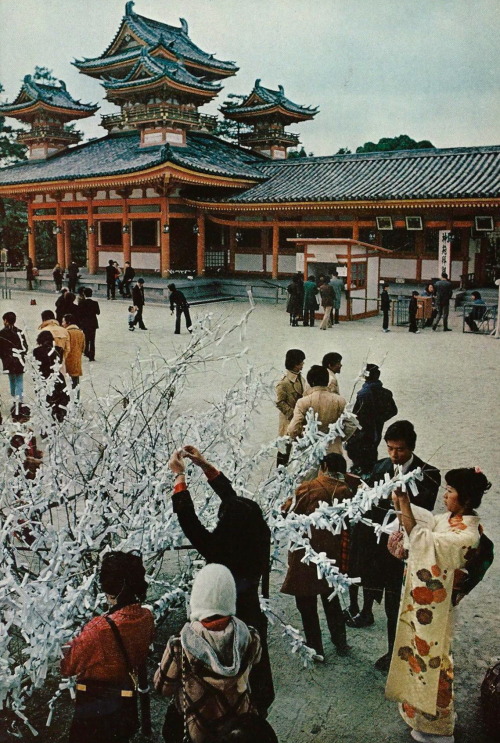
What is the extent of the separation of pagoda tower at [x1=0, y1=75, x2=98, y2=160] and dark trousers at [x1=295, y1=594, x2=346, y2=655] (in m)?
30.2

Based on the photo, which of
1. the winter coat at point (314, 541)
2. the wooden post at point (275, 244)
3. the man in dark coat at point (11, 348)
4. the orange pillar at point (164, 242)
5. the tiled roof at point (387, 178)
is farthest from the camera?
the wooden post at point (275, 244)

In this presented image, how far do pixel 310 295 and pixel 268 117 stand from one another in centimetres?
1664

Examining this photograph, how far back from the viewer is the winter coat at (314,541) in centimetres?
390

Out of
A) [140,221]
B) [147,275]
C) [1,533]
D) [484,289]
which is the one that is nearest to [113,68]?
[140,221]

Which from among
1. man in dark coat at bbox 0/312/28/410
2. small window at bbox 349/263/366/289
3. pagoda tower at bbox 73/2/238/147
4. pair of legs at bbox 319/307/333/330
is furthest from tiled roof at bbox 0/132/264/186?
man in dark coat at bbox 0/312/28/410

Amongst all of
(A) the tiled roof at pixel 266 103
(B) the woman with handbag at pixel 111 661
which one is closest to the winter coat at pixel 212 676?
(B) the woman with handbag at pixel 111 661

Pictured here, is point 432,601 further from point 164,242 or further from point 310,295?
point 164,242

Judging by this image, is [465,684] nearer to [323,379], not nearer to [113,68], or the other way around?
[323,379]

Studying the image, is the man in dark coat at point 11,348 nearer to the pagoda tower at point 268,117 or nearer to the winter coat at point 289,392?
the winter coat at point 289,392

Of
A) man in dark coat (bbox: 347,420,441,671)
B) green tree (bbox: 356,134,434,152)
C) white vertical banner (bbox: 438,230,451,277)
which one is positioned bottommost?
man in dark coat (bbox: 347,420,441,671)

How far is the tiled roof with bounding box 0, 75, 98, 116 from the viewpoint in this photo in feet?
97.6

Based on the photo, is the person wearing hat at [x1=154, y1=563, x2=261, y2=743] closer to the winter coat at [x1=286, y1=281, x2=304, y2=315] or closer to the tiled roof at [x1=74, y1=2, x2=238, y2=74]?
the winter coat at [x1=286, y1=281, x2=304, y2=315]

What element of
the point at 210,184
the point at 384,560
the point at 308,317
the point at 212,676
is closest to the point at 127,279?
the point at 210,184

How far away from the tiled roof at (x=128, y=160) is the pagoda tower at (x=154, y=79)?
596 millimetres
